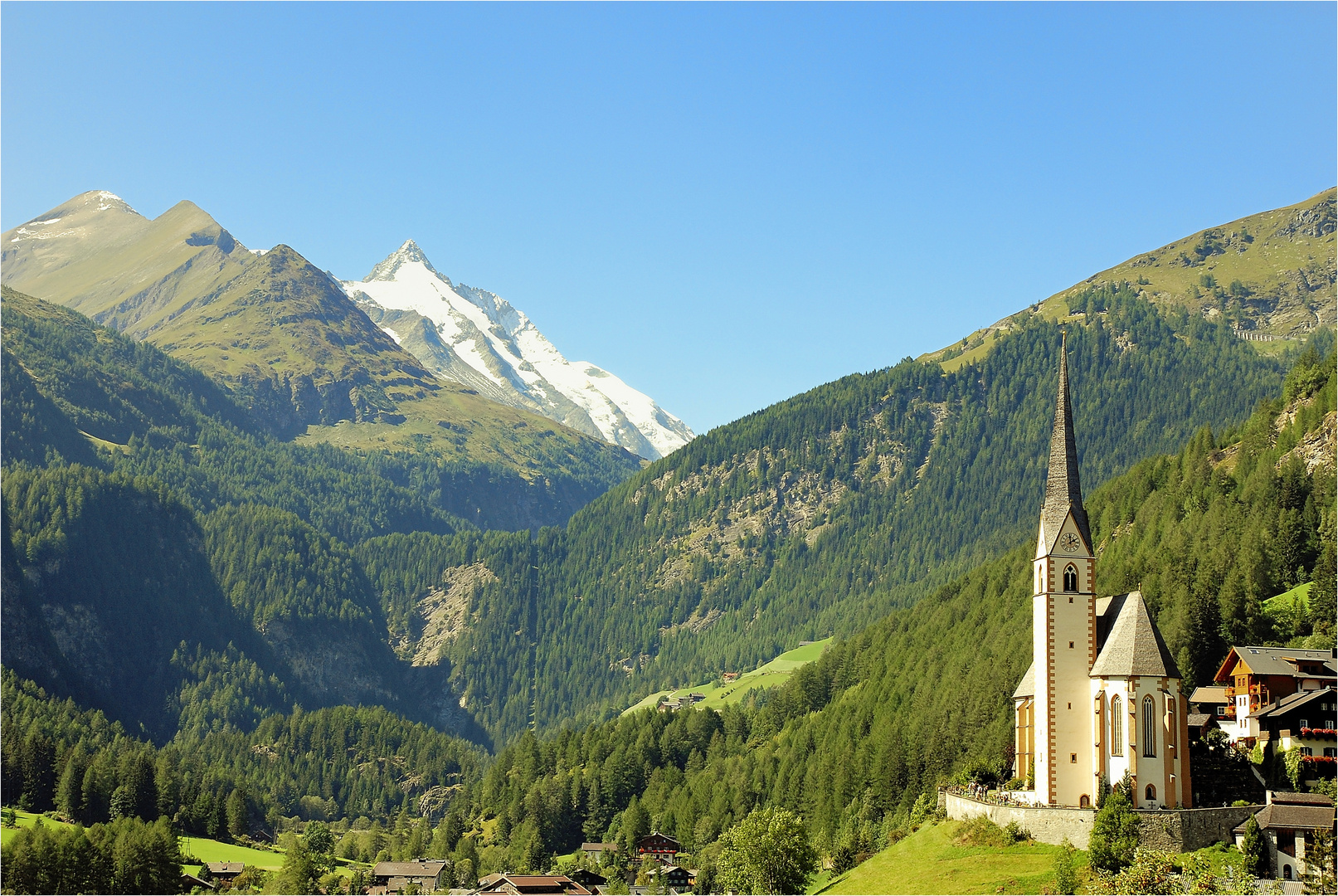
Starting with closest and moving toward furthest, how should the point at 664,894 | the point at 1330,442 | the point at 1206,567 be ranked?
1. the point at 1206,567
2. the point at 664,894
3. the point at 1330,442

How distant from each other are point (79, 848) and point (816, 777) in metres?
87.3

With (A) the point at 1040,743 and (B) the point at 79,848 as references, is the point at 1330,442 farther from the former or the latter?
(B) the point at 79,848

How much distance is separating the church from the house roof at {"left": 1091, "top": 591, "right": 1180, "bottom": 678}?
0.25 ft

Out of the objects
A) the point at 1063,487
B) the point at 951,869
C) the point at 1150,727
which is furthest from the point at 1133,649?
the point at 951,869

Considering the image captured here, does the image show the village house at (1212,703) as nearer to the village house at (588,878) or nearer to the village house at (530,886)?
the village house at (530,886)

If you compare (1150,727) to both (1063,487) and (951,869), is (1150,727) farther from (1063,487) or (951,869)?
(1063,487)

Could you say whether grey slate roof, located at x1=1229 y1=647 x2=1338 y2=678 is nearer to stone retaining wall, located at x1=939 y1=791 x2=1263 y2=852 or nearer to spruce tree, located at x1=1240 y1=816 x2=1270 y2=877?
stone retaining wall, located at x1=939 y1=791 x2=1263 y2=852

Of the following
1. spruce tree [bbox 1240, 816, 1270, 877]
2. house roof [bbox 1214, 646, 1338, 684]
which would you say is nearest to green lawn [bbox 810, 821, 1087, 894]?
spruce tree [bbox 1240, 816, 1270, 877]

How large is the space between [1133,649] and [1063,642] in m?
5.75

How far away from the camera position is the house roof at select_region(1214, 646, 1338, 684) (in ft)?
382

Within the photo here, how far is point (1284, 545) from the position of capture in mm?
164500

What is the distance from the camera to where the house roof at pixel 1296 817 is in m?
96.9

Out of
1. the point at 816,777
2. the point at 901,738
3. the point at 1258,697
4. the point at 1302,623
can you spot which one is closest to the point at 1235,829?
the point at 1258,697

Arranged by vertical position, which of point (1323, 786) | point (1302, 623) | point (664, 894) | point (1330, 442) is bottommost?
point (664, 894)
